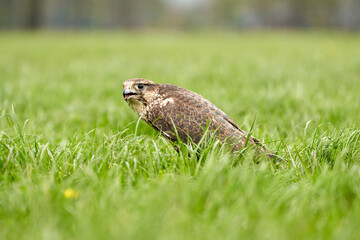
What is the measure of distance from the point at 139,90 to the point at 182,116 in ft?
1.48

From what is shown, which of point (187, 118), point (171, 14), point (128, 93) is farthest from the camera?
point (171, 14)

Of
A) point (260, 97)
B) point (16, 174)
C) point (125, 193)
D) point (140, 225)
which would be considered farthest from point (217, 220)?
point (260, 97)

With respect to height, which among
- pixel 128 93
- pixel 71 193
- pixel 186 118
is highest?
pixel 128 93

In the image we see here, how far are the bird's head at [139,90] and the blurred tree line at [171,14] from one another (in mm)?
33419

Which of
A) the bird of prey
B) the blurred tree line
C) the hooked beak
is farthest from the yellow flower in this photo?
the blurred tree line

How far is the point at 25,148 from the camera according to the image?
101 inches

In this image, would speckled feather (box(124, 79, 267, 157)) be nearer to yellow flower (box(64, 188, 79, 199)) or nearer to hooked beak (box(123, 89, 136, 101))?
hooked beak (box(123, 89, 136, 101))

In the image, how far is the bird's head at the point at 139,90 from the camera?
9.58 ft

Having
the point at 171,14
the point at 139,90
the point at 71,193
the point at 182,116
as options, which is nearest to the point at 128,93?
the point at 139,90

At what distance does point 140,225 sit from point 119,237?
0.34 feet

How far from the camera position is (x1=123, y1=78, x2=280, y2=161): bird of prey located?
266 centimetres

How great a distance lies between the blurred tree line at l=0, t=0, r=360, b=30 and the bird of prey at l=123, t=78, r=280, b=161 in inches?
1317

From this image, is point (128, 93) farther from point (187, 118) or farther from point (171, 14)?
point (171, 14)

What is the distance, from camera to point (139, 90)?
295 cm
